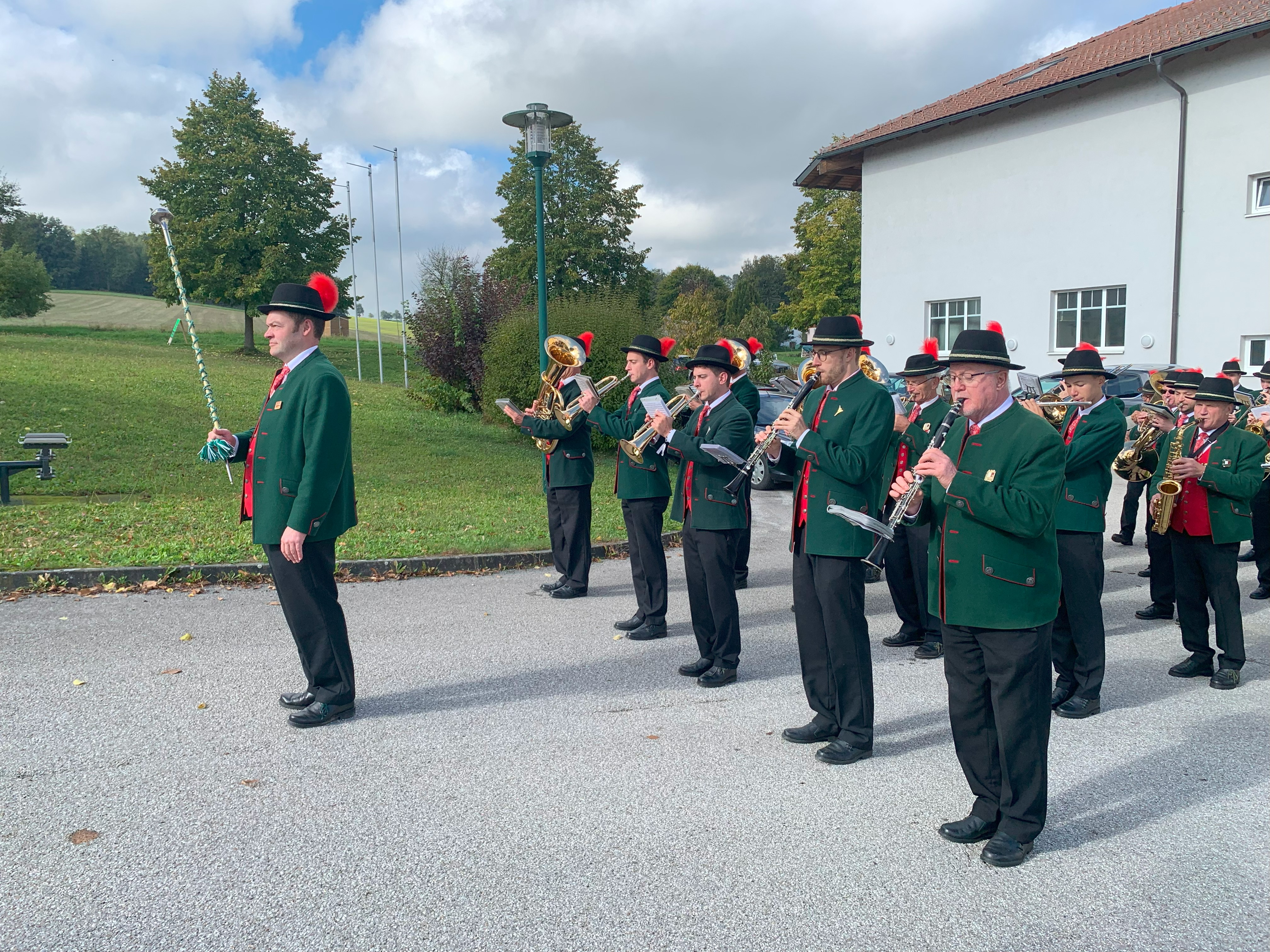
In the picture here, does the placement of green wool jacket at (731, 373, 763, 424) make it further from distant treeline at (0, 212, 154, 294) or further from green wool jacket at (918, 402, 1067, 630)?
distant treeline at (0, 212, 154, 294)

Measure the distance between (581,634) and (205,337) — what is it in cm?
4946

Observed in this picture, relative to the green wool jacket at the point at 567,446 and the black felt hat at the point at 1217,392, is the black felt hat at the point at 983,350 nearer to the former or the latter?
the black felt hat at the point at 1217,392

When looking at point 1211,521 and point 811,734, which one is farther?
point 1211,521

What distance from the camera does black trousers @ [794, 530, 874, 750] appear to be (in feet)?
15.8

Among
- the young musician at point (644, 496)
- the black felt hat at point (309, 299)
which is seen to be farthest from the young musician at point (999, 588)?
the young musician at point (644, 496)

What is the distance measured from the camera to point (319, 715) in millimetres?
5227

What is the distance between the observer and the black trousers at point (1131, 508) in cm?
1106

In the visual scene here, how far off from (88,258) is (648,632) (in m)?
104

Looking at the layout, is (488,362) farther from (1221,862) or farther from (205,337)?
(205,337)

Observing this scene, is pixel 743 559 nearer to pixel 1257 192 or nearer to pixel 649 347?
pixel 649 347

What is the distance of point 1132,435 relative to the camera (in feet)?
26.6

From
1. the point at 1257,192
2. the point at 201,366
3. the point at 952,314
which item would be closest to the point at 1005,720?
the point at 201,366

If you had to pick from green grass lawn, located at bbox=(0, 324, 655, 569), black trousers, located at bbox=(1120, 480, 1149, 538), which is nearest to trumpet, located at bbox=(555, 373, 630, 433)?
green grass lawn, located at bbox=(0, 324, 655, 569)

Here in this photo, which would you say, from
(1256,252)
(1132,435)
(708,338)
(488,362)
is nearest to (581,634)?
(1132,435)
